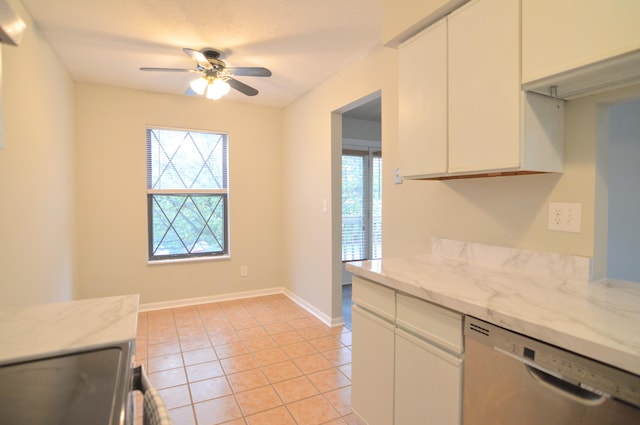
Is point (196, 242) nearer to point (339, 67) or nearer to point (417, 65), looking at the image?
point (339, 67)

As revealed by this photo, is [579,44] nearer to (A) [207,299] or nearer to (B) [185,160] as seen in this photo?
(B) [185,160]

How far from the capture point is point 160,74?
3.26 meters

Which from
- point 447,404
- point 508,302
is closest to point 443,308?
point 508,302

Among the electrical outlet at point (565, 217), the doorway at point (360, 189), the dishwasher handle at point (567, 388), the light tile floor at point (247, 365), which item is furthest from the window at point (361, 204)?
the dishwasher handle at point (567, 388)

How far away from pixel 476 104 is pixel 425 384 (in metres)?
1.24

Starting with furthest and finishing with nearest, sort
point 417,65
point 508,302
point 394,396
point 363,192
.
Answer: point 363,192
point 417,65
point 394,396
point 508,302

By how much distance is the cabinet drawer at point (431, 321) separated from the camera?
124 cm

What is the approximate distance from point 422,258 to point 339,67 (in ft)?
6.68

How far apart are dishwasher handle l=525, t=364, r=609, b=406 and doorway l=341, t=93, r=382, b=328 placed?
3855 mm

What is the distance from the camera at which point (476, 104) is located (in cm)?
151

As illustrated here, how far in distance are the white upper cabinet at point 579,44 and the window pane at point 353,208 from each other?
3.57 metres

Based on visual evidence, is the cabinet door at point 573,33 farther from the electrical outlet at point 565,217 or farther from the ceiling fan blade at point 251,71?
the ceiling fan blade at point 251,71

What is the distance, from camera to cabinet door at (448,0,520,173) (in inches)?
53.4

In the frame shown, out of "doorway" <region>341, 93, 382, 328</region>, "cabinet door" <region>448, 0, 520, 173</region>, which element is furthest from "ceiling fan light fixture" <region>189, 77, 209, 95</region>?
"doorway" <region>341, 93, 382, 328</region>
